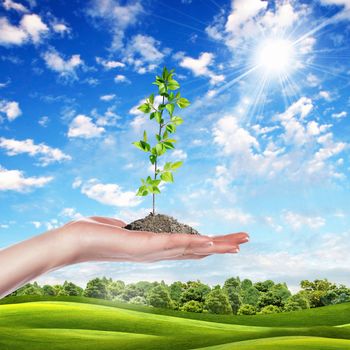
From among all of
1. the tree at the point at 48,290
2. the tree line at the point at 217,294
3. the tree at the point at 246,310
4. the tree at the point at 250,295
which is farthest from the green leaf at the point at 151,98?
the tree at the point at 48,290

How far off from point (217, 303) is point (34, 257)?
22371mm

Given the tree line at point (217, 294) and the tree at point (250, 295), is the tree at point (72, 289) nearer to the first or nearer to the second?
the tree line at point (217, 294)

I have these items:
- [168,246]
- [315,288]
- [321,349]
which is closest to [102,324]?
[321,349]

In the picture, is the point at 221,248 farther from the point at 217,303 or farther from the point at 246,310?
the point at 246,310

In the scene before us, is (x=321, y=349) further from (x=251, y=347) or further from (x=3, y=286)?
(x=3, y=286)

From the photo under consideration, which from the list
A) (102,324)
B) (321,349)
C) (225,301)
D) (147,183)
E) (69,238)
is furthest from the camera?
(225,301)

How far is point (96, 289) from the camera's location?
2670 cm

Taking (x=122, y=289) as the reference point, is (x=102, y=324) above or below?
below

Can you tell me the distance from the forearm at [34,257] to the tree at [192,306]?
21336mm

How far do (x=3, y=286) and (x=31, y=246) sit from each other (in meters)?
0.37

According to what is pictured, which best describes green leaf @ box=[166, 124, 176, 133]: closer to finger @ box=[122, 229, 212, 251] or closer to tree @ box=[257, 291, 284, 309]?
finger @ box=[122, 229, 212, 251]

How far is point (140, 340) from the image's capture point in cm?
1337

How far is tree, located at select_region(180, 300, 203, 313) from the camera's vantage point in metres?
25.1

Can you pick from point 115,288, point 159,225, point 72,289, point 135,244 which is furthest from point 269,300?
point 135,244
